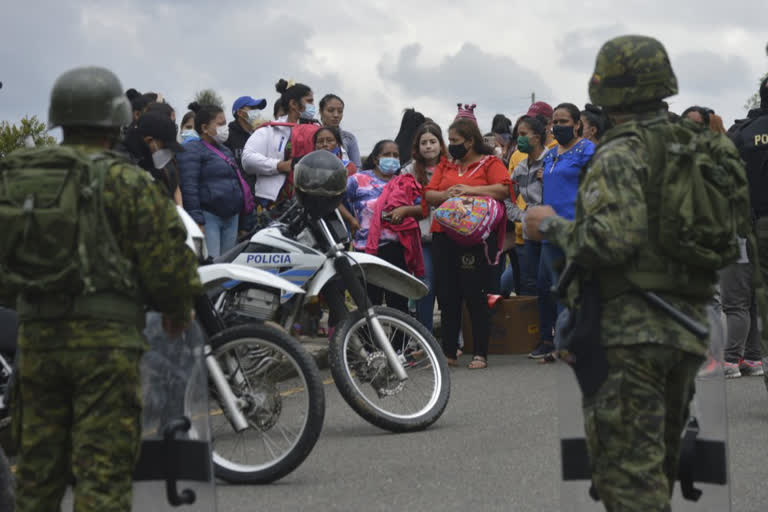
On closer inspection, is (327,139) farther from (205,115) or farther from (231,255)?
(231,255)

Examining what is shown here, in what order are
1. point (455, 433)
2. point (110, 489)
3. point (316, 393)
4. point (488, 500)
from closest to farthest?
point (110, 489)
point (488, 500)
point (316, 393)
point (455, 433)

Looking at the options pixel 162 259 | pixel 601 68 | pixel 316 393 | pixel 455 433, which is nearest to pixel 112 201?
pixel 162 259

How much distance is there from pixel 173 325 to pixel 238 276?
2.42 meters

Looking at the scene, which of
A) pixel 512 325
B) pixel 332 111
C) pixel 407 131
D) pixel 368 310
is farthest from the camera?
pixel 407 131

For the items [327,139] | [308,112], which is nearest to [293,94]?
[308,112]

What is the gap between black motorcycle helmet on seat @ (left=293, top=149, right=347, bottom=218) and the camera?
7648 millimetres

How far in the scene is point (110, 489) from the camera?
4.16 m

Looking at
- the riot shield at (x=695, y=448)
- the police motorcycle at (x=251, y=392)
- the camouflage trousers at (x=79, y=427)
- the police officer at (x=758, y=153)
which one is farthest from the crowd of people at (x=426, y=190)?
the camouflage trousers at (x=79, y=427)

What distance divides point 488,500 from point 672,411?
72.2 inches

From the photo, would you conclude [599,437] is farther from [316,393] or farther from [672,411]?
[316,393]

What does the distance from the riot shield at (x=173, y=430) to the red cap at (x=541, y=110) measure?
9126 mm

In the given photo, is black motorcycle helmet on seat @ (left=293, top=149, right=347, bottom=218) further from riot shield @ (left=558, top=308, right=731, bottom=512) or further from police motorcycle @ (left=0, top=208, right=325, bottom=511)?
riot shield @ (left=558, top=308, right=731, bottom=512)

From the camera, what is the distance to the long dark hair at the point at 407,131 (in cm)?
1305

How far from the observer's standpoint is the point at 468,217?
414 inches
